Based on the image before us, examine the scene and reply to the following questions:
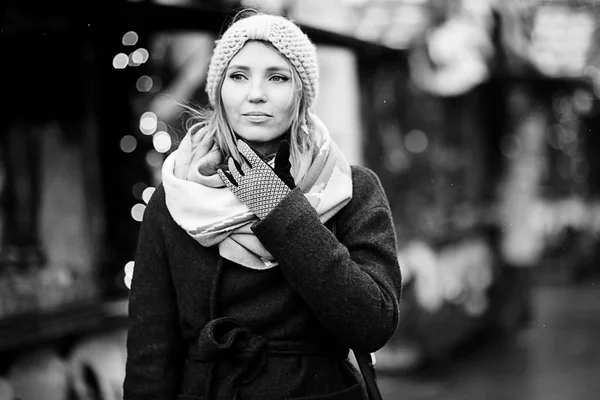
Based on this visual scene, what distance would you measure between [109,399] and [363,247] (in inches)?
109

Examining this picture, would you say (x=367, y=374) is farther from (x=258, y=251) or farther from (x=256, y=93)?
(x=256, y=93)

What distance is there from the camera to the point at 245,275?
2244 millimetres

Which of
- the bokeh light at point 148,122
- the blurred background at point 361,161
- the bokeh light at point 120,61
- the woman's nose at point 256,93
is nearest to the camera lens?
the woman's nose at point 256,93

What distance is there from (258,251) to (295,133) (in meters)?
0.33

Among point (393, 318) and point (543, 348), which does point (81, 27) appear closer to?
point (393, 318)

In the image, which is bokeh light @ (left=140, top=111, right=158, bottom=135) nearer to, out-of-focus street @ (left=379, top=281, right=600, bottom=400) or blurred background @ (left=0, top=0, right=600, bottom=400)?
blurred background @ (left=0, top=0, right=600, bottom=400)

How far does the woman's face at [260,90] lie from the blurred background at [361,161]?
1.40ft

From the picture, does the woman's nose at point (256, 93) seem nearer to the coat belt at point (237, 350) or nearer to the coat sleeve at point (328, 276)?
the coat sleeve at point (328, 276)

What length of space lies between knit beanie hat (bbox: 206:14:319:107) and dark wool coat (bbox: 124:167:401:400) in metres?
0.32

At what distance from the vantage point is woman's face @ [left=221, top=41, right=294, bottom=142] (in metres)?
2.23

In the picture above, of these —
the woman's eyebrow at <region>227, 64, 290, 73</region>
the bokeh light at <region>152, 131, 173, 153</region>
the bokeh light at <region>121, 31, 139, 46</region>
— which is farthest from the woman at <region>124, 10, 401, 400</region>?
the bokeh light at <region>152, 131, 173, 153</region>

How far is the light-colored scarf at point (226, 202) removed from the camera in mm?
2193

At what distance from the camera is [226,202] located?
221cm

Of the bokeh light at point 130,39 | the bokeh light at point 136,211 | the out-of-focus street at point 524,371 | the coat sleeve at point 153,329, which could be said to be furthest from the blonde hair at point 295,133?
the out-of-focus street at point 524,371
